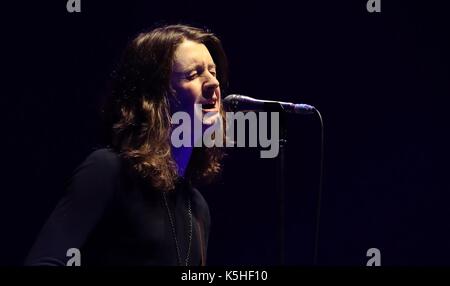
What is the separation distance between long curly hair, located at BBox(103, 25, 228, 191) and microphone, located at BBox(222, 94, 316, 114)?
0.59 feet

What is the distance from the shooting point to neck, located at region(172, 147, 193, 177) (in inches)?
80.5

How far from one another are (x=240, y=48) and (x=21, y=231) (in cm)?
123

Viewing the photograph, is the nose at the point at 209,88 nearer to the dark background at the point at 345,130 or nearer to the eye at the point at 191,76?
the eye at the point at 191,76

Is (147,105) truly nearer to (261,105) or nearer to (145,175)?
(145,175)

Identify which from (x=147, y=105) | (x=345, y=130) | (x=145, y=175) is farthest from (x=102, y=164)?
(x=345, y=130)

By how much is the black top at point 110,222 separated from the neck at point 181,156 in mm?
115

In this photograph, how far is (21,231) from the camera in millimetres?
2578

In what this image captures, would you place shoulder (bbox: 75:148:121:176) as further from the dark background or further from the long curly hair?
the dark background

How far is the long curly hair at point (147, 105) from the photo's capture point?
6.23ft

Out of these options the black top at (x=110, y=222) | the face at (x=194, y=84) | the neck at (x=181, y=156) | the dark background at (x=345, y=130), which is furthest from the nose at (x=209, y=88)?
the dark background at (x=345, y=130)

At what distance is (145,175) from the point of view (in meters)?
1.86

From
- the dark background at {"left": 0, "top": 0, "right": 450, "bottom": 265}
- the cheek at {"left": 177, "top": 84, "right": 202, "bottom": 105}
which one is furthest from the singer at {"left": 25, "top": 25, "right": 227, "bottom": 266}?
the dark background at {"left": 0, "top": 0, "right": 450, "bottom": 265}

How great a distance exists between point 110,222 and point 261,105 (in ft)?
1.79
